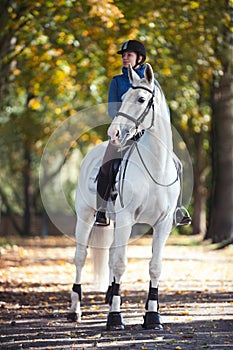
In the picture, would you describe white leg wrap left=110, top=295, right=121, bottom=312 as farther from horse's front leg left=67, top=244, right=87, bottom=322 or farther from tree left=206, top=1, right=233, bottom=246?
tree left=206, top=1, right=233, bottom=246

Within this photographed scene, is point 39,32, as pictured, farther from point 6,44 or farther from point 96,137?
point 96,137

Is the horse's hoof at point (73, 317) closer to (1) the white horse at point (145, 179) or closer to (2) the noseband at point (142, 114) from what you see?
(1) the white horse at point (145, 179)

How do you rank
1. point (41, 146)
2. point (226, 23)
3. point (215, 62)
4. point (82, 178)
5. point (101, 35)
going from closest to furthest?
1. point (82, 178)
2. point (226, 23)
3. point (101, 35)
4. point (215, 62)
5. point (41, 146)

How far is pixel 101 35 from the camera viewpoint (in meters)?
19.1

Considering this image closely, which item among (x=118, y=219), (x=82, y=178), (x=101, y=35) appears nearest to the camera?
(x=118, y=219)

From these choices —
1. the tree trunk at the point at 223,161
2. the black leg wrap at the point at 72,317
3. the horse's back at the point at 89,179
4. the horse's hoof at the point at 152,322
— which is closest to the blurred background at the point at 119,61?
the tree trunk at the point at 223,161

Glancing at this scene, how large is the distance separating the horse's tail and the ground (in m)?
0.43

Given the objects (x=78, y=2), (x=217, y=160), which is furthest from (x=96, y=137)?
(x=78, y=2)

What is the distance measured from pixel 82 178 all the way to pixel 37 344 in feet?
9.84

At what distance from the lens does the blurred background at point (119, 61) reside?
1802cm

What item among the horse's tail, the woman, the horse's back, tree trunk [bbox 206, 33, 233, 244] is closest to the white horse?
the woman

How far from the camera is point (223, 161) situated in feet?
85.2

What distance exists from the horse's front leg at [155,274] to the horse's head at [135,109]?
1.31m

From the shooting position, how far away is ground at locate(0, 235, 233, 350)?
863 centimetres
